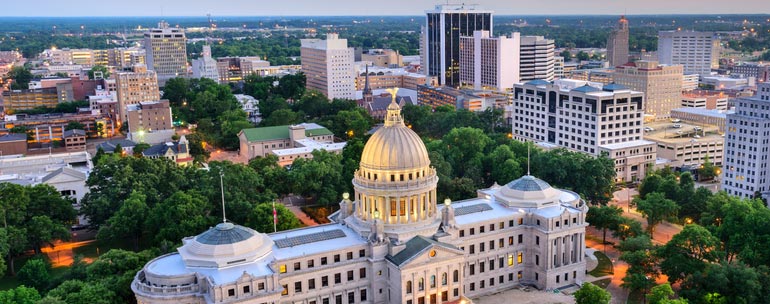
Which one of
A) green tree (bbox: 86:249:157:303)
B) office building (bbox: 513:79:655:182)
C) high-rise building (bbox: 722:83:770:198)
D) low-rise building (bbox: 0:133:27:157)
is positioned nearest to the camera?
green tree (bbox: 86:249:157:303)

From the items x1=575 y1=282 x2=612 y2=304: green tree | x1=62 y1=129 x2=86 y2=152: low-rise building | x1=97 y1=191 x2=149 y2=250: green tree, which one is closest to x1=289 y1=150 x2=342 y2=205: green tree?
x1=97 y1=191 x2=149 y2=250: green tree

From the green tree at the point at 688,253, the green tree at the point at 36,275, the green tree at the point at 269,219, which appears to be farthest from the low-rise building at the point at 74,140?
the green tree at the point at 688,253

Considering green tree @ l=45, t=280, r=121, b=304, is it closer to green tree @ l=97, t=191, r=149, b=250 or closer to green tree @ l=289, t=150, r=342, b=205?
green tree @ l=97, t=191, r=149, b=250

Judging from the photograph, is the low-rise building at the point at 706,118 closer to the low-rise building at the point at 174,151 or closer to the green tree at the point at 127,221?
the low-rise building at the point at 174,151

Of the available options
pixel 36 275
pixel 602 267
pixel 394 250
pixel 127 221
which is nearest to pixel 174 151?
pixel 127 221

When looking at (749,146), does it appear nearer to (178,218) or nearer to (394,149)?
(394,149)
